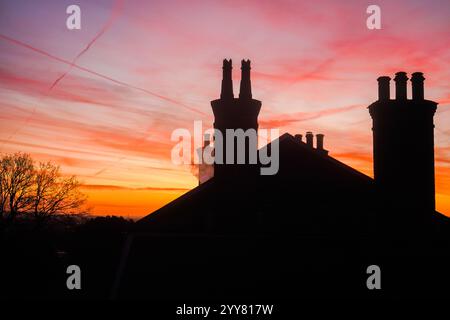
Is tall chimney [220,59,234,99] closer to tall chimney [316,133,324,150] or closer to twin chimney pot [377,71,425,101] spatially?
twin chimney pot [377,71,425,101]

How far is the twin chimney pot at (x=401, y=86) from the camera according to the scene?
52.1 ft

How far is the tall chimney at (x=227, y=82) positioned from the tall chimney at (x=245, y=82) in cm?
38

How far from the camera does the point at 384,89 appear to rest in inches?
632

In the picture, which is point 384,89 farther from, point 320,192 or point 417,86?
point 320,192

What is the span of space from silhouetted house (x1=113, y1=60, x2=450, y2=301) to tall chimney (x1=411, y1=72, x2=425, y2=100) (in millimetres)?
42

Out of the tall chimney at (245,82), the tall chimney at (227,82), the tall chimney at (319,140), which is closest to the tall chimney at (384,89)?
the tall chimney at (245,82)

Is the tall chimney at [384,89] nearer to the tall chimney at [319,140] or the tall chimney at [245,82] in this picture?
the tall chimney at [245,82]

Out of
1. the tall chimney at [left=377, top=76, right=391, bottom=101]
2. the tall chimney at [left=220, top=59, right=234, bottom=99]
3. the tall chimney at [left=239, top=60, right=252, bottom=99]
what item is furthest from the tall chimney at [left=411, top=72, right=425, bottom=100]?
the tall chimney at [left=220, top=59, right=234, bottom=99]

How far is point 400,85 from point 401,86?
0.05m

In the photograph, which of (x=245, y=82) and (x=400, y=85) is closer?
(x=400, y=85)

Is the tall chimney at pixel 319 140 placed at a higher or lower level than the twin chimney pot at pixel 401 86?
lower

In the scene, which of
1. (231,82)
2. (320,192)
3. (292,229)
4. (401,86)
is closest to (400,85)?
(401,86)
